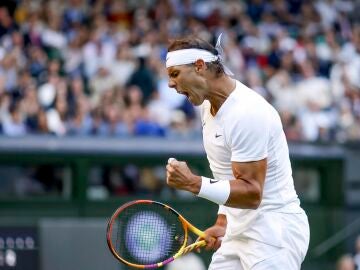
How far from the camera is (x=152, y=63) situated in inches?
631

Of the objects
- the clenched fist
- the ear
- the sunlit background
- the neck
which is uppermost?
the ear

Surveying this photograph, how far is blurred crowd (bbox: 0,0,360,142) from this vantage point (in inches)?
567

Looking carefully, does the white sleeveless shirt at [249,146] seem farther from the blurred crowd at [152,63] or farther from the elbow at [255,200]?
the blurred crowd at [152,63]

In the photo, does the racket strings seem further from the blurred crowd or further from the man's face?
the blurred crowd

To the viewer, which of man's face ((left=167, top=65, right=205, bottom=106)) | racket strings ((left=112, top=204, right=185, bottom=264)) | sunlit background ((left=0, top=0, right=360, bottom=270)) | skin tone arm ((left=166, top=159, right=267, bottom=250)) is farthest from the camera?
sunlit background ((left=0, top=0, right=360, bottom=270))

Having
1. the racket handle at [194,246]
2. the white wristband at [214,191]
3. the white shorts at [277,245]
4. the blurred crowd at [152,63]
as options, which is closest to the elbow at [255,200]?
the white wristband at [214,191]

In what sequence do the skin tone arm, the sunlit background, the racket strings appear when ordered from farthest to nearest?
the sunlit background, the racket strings, the skin tone arm

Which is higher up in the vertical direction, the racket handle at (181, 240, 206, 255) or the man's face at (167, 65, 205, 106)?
the man's face at (167, 65, 205, 106)

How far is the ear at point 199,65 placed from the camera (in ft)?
21.6

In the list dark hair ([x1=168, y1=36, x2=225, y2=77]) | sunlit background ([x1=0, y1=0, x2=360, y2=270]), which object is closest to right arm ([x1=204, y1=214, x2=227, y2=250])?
dark hair ([x1=168, y1=36, x2=225, y2=77])

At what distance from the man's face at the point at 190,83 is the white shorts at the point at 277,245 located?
2.70 ft

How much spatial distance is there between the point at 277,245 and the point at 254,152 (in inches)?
24.6

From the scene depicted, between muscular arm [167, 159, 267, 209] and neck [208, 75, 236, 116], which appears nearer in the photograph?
muscular arm [167, 159, 267, 209]

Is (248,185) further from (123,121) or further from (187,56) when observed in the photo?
(123,121)
